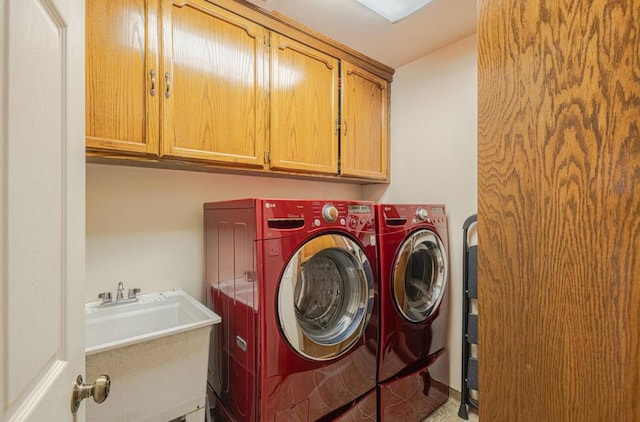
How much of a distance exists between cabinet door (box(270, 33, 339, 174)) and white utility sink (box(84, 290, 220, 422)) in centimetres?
97

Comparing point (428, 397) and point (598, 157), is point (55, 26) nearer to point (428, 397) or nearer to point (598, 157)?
point (598, 157)

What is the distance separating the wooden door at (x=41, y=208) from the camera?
397mm

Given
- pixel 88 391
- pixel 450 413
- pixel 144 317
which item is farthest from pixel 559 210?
pixel 450 413

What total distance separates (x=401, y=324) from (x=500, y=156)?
1277 mm

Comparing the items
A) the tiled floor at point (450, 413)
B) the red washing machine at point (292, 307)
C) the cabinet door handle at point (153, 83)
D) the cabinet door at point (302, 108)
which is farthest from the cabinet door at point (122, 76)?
the tiled floor at point (450, 413)

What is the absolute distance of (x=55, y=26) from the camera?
1.84 ft

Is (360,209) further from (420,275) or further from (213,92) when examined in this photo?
(213,92)

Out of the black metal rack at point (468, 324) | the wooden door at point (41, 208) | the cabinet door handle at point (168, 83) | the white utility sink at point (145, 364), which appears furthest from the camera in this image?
the black metal rack at point (468, 324)

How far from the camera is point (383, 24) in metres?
1.72

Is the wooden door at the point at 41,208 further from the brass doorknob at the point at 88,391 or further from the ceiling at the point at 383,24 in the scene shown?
the ceiling at the point at 383,24

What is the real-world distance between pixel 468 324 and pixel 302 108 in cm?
168

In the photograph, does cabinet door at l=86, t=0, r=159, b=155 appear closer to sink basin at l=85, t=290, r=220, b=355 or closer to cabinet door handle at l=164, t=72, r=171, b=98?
cabinet door handle at l=164, t=72, r=171, b=98

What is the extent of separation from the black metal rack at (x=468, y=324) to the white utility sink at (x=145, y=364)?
1488 mm

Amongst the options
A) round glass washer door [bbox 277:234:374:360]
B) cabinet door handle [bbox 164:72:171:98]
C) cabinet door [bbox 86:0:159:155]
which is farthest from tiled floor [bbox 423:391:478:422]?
cabinet door handle [bbox 164:72:171:98]
